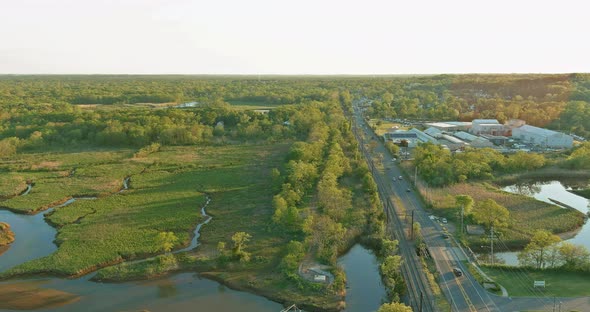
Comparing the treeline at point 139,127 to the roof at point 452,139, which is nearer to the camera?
the roof at point 452,139

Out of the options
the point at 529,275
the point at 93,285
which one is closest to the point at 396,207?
the point at 529,275

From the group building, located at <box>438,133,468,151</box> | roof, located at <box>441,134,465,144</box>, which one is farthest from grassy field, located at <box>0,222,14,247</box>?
roof, located at <box>441,134,465,144</box>

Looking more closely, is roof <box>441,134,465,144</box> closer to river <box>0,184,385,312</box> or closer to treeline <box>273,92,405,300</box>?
treeline <box>273,92,405,300</box>

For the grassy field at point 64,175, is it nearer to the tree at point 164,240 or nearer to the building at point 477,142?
the tree at point 164,240

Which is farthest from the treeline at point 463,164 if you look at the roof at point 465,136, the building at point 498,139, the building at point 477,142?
the building at point 498,139

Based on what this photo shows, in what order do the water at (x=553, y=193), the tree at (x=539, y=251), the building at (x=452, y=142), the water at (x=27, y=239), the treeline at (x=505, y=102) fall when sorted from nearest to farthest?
the tree at (x=539, y=251), the water at (x=27, y=239), the water at (x=553, y=193), the building at (x=452, y=142), the treeline at (x=505, y=102)

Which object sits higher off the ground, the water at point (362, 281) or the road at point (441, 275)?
the road at point (441, 275)
